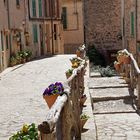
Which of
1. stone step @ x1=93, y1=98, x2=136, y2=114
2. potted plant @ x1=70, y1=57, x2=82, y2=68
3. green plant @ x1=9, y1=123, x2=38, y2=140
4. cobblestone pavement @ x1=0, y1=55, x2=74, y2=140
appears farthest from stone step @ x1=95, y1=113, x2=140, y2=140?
potted plant @ x1=70, y1=57, x2=82, y2=68

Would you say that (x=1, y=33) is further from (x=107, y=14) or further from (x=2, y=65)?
(x=107, y=14)

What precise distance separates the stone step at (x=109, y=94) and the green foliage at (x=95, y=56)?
597 inches

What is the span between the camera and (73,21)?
33.7m

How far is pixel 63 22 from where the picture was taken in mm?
33906

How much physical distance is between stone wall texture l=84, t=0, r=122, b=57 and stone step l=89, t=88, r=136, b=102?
53.7 ft

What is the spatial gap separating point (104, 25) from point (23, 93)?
16779mm

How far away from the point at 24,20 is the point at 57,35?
22.4 feet

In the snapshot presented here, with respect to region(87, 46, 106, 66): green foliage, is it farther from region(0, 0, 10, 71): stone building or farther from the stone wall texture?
region(0, 0, 10, 71): stone building

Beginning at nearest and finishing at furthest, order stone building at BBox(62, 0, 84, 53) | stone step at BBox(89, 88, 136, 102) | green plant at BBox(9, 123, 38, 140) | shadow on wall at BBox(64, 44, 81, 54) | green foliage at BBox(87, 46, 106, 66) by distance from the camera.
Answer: green plant at BBox(9, 123, 38, 140) → stone step at BBox(89, 88, 136, 102) → green foliage at BBox(87, 46, 106, 66) → stone building at BBox(62, 0, 84, 53) → shadow on wall at BBox(64, 44, 81, 54)

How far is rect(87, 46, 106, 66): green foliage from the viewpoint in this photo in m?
27.7

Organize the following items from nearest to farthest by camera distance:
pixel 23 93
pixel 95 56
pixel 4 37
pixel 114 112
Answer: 1. pixel 114 112
2. pixel 23 93
3. pixel 4 37
4. pixel 95 56

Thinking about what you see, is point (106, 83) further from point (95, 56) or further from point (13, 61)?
point (95, 56)

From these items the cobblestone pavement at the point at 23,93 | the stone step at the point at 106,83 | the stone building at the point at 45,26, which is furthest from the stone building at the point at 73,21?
the stone step at the point at 106,83

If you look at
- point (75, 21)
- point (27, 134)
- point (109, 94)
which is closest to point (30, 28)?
point (75, 21)
